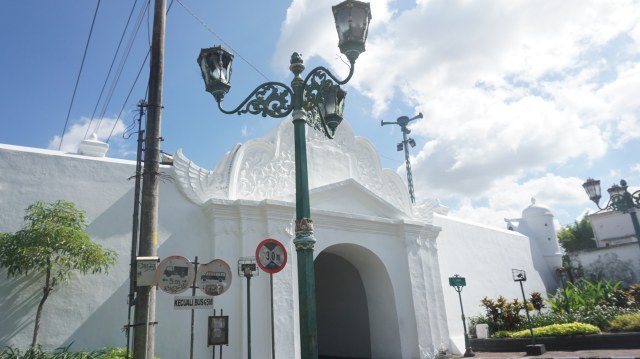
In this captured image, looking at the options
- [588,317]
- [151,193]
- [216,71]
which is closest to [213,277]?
[151,193]

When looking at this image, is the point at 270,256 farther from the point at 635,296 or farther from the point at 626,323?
the point at 635,296

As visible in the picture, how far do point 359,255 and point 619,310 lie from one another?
319 inches

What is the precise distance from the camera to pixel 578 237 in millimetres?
35406

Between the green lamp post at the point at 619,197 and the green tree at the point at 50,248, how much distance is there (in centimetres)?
1184

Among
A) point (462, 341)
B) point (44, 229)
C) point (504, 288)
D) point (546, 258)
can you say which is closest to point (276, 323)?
point (44, 229)

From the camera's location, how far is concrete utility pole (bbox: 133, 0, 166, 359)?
5.40 m

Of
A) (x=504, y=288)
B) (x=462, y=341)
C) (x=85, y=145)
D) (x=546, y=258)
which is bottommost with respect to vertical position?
(x=462, y=341)

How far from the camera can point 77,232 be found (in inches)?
293

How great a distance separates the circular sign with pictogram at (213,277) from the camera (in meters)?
5.94

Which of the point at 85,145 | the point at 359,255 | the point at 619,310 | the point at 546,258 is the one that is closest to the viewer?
the point at 85,145

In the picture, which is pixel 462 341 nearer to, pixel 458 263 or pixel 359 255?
pixel 458 263

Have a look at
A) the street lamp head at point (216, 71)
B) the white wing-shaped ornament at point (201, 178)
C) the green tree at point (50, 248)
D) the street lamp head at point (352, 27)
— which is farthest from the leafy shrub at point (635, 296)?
the green tree at point (50, 248)

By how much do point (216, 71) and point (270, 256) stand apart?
2.42m

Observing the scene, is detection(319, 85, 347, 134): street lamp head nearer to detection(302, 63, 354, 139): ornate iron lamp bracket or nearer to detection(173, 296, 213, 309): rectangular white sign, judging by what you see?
detection(302, 63, 354, 139): ornate iron lamp bracket
